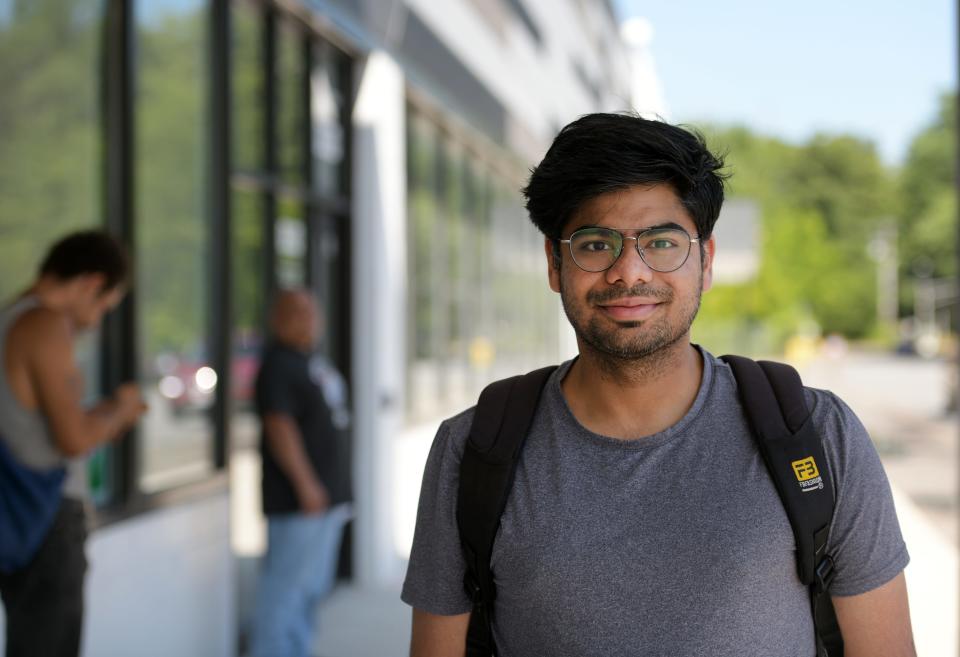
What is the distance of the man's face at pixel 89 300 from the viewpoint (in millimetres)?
3475

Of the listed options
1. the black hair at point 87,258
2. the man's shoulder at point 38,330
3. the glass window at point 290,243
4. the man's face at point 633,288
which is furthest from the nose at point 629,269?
the glass window at point 290,243

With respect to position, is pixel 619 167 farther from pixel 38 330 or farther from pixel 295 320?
pixel 295 320

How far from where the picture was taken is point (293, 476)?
5.34 m

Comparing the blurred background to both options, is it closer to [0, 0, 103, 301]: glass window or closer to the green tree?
[0, 0, 103, 301]: glass window

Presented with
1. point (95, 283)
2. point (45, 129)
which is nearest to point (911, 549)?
point (45, 129)

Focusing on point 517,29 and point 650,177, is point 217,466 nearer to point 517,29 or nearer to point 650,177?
point 650,177

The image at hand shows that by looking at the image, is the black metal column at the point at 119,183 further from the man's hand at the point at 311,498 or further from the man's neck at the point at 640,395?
the man's neck at the point at 640,395

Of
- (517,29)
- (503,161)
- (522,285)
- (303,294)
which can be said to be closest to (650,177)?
(303,294)

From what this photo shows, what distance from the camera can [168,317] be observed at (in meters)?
5.52

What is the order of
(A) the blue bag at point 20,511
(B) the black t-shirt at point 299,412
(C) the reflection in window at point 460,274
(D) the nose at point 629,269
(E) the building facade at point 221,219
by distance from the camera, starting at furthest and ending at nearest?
(C) the reflection in window at point 460,274, (B) the black t-shirt at point 299,412, (E) the building facade at point 221,219, (A) the blue bag at point 20,511, (D) the nose at point 629,269

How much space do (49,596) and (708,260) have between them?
241 centimetres

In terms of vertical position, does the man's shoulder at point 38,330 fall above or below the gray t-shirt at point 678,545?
above

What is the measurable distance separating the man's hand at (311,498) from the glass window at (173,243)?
2.29 ft

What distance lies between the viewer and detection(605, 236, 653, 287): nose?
1829 millimetres
